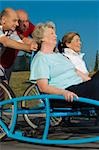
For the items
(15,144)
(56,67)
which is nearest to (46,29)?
(56,67)

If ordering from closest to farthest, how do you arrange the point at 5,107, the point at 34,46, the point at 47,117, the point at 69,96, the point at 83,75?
1. the point at 69,96
2. the point at 47,117
3. the point at 34,46
4. the point at 5,107
5. the point at 83,75

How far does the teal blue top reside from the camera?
4.54m

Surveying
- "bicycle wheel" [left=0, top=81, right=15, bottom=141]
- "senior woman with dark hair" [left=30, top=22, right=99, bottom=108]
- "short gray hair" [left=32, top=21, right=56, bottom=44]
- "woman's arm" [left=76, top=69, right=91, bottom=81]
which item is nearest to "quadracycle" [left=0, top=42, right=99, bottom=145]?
"bicycle wheel" [left=0, top=81, right=15, bottom=141]

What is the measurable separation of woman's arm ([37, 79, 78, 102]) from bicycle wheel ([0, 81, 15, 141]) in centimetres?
53

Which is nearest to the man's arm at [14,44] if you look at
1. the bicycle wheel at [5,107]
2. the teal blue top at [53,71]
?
the teal blue top at [53,71]

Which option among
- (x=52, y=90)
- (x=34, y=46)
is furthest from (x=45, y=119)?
(x=34, y=46)

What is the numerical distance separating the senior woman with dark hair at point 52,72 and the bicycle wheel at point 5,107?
1.67ft

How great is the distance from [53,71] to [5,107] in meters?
0.77

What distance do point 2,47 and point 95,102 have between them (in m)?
1.51

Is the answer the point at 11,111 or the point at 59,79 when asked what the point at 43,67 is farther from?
the point at 11,111

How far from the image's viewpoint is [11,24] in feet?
17.1

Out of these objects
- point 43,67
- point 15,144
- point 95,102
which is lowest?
point 15,144

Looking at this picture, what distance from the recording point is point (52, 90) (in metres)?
4.41

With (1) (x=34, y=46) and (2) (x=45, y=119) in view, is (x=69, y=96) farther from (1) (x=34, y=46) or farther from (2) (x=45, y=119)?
(1) (x=34, y=46)
